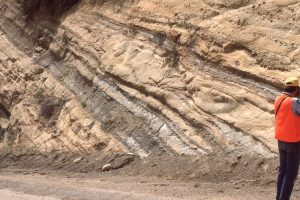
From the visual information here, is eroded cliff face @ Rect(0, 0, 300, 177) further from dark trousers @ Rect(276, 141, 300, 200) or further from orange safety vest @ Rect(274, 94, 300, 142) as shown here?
orange safety vest @ Rect(274, 94, 300, 142)

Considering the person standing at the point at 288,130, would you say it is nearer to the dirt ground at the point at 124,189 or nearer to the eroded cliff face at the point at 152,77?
the dirt ground at the point at 124,189

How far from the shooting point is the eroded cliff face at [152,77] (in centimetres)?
839

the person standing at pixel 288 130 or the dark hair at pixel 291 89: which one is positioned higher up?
the dark hair at pixel 291 89

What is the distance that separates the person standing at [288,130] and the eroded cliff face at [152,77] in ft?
6.08

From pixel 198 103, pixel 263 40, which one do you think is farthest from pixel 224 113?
pixel 263 40

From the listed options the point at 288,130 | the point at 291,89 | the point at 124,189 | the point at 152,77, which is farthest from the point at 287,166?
the point at 152,77

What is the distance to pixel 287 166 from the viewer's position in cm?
585

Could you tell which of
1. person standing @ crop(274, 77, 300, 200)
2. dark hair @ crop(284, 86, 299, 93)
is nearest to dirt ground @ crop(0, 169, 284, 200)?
person standing @ crop(274, 77, 300, 200)

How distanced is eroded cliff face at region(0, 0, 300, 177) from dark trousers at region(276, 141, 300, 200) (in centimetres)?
180

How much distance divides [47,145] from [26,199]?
5244 mm

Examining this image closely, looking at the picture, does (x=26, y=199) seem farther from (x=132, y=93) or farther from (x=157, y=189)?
(x=132, y=93)

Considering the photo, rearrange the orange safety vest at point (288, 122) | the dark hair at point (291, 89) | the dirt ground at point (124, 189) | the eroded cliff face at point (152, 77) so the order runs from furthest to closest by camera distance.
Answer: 1. the eroded cliff face at point (152, 77)
2. the dirt ground at point (124, 189)
3. the dark hair at point (291, 89)
4. the orange safety vest at point (288, 122)

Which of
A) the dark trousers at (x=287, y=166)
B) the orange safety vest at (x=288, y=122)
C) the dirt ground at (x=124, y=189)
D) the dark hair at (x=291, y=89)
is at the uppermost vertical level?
the dark hair at (x=291, y=89)

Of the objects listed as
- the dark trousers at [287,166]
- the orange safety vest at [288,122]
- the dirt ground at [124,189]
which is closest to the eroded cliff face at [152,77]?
the dirt ground at [124,189]
